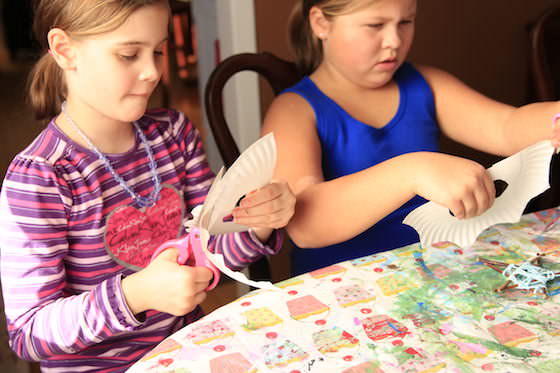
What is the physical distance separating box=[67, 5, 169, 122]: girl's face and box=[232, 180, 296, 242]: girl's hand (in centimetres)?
27

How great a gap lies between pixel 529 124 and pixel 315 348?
78cm

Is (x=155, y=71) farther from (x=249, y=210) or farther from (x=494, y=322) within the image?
(x=494, y=322)

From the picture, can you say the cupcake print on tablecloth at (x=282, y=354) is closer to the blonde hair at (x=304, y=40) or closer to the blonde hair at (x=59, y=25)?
the blonde hair at (x=59, y=25)

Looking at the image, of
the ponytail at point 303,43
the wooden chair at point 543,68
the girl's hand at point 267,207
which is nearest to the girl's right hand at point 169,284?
the girl's hand at point 267,207

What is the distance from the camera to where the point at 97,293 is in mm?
911

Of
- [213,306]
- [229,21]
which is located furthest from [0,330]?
[229,21]

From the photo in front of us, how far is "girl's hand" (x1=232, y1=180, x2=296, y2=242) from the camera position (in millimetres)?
902

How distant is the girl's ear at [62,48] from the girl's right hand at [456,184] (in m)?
0.60

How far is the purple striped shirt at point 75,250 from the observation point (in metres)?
0.91

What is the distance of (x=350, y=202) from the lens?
1.00 m

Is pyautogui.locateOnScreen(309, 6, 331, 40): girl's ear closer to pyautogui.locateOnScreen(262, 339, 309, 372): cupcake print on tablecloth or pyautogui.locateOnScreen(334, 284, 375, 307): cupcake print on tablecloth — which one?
pyautogui.locateOnScreen(334, 284, 375, 307): cupcake print on tablecloth

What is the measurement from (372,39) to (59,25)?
23.7 inches

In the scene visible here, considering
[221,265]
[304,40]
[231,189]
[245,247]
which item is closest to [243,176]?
[231,189]

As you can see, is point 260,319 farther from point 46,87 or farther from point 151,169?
point 46,87
